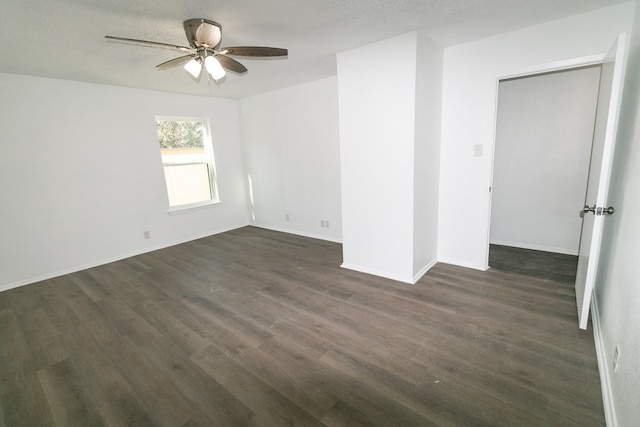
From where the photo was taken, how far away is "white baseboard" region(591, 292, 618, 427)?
144 centimetres

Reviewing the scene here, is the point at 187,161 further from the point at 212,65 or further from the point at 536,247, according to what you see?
the point at 536,247

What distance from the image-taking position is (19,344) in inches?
92.8

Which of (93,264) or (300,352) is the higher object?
(93,264)

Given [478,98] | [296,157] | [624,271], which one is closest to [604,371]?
[624,271]

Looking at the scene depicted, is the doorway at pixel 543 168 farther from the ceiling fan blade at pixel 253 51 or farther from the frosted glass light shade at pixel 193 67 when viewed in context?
the frosted glass light shade at pixel 193 67

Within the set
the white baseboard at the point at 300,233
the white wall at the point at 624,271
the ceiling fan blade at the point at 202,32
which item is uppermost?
the ceiling fan blade at the point at 202,32

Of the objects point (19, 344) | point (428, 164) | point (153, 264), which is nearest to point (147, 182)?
point (153, 264)

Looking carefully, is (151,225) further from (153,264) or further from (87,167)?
A: (87,167)

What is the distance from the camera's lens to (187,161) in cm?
511

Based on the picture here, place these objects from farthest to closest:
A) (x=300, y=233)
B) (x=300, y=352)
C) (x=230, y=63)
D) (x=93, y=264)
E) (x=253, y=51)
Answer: (x=300, y=233) → (x=93, y=264) → (x=230, y=63) → (x=253, y=51) → (x=300, y=352)

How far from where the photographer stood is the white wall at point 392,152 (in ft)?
9.05

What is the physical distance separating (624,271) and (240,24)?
3098 mm

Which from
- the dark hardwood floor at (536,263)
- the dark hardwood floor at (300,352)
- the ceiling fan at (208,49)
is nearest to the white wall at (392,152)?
the dark hardwood floor at (300,352)

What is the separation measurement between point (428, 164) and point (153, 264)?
382 centimetres
